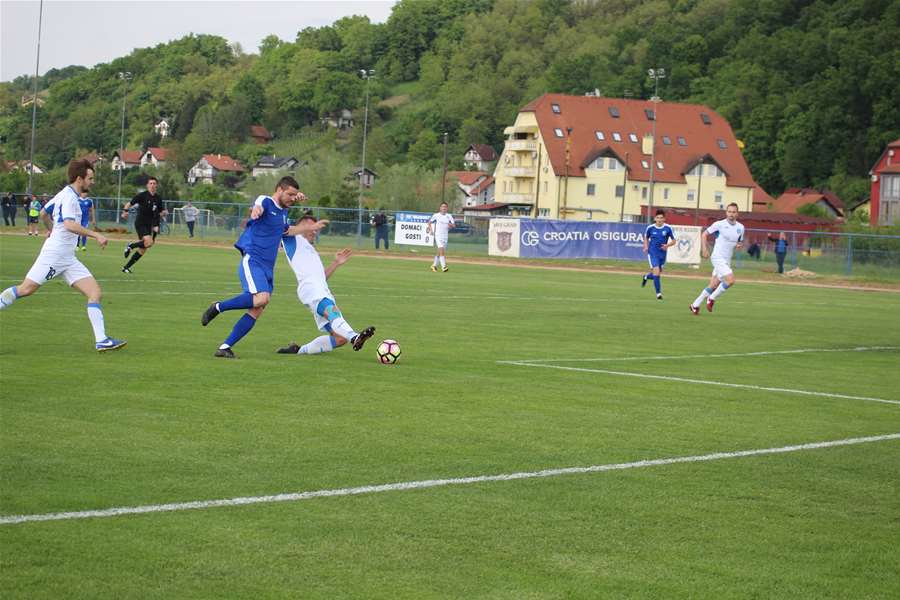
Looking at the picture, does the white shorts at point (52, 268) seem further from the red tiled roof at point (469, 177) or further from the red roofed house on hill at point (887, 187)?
the red tiled roof at point (469, 177)

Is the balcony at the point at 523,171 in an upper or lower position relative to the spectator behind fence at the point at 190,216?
upper

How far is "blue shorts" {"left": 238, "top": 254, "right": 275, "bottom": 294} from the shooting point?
14078mm

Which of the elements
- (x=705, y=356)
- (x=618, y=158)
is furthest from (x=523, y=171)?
(x=705, y=356)

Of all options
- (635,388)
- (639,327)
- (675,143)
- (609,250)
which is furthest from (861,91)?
(635,388)

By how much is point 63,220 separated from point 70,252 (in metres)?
0.43

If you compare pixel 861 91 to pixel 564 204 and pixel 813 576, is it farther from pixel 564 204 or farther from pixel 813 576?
pixel 813 576

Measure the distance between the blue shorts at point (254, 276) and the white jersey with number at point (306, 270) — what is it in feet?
1.31

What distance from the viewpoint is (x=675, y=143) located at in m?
130

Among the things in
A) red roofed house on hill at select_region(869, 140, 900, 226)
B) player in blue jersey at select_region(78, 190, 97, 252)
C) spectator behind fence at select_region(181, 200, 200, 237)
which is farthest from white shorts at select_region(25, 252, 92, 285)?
red roofed house on hill at select_region(869, 140, 900, 226)

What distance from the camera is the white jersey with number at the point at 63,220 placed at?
557 inches

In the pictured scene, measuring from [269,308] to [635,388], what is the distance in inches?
398

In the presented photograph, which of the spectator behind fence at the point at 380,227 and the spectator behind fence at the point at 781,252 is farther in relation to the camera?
the spectator behind fence at the point at 380,227

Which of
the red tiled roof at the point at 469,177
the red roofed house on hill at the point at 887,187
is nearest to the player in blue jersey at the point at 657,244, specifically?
the red roofed house on hill at the point at 887,187

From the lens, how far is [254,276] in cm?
1410
